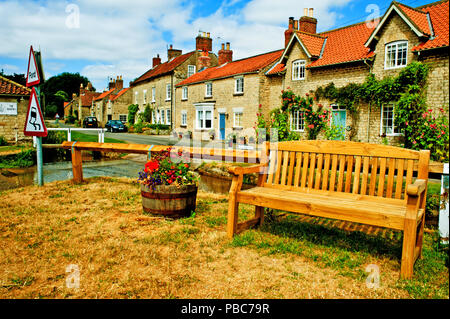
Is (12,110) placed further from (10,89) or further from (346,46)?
(346,46)

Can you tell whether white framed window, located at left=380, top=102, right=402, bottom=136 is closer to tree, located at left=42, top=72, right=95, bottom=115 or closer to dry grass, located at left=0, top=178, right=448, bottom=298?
dry grass, located at left=0, top=178, right=448, bottom=298

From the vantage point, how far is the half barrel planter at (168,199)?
4832 mm

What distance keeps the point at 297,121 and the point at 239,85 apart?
696 cm

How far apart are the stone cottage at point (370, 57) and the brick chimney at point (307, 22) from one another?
58.9 inches

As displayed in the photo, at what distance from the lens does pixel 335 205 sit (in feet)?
11.1

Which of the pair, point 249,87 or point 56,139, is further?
point 249,87

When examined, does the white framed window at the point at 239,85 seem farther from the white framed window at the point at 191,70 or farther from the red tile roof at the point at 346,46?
the white framed window at the point at 191,70

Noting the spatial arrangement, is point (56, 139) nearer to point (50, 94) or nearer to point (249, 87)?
point (249, 87)

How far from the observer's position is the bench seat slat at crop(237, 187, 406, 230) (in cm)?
313

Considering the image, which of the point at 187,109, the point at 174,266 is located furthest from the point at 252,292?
the point at 187,109

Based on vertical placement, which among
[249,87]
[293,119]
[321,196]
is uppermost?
[249,87]

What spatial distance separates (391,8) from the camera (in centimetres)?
1545
